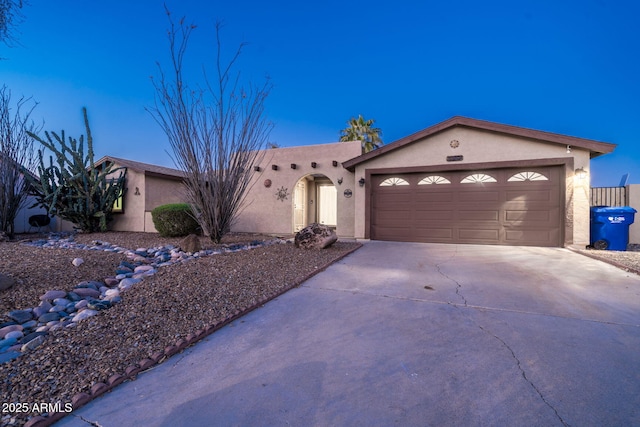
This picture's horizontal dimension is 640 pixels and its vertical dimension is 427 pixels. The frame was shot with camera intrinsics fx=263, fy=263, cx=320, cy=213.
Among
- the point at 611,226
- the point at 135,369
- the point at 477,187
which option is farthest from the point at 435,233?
the point at 135,369

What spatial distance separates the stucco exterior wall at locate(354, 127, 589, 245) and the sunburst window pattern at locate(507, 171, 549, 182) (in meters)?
0.42

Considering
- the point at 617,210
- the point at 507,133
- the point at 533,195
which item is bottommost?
the point at 617,210

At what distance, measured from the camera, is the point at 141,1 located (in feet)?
21.6

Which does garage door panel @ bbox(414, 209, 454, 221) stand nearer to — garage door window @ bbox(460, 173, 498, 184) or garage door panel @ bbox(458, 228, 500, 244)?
garage door panel @ bbox(458, 228, 500, 244)

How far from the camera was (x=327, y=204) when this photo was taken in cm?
1378

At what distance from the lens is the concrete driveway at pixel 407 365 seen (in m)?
1.48

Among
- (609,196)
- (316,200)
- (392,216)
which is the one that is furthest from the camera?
(316,200)

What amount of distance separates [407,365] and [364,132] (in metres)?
20.7

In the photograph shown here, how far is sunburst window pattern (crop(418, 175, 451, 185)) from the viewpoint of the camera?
7.82 meters

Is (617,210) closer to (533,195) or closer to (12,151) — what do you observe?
(533,195)

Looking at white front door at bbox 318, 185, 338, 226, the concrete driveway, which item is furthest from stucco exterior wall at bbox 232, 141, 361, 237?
the concrete driveway

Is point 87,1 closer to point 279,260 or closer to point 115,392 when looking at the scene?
point 279,260

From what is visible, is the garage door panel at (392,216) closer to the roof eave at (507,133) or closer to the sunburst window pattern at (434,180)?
the sunburst window pattern at (434,180)

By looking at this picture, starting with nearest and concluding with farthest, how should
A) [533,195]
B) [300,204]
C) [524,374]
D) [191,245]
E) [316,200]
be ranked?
[524,374]
[191,245]
[533,195]
[300,204]
[316,200]
